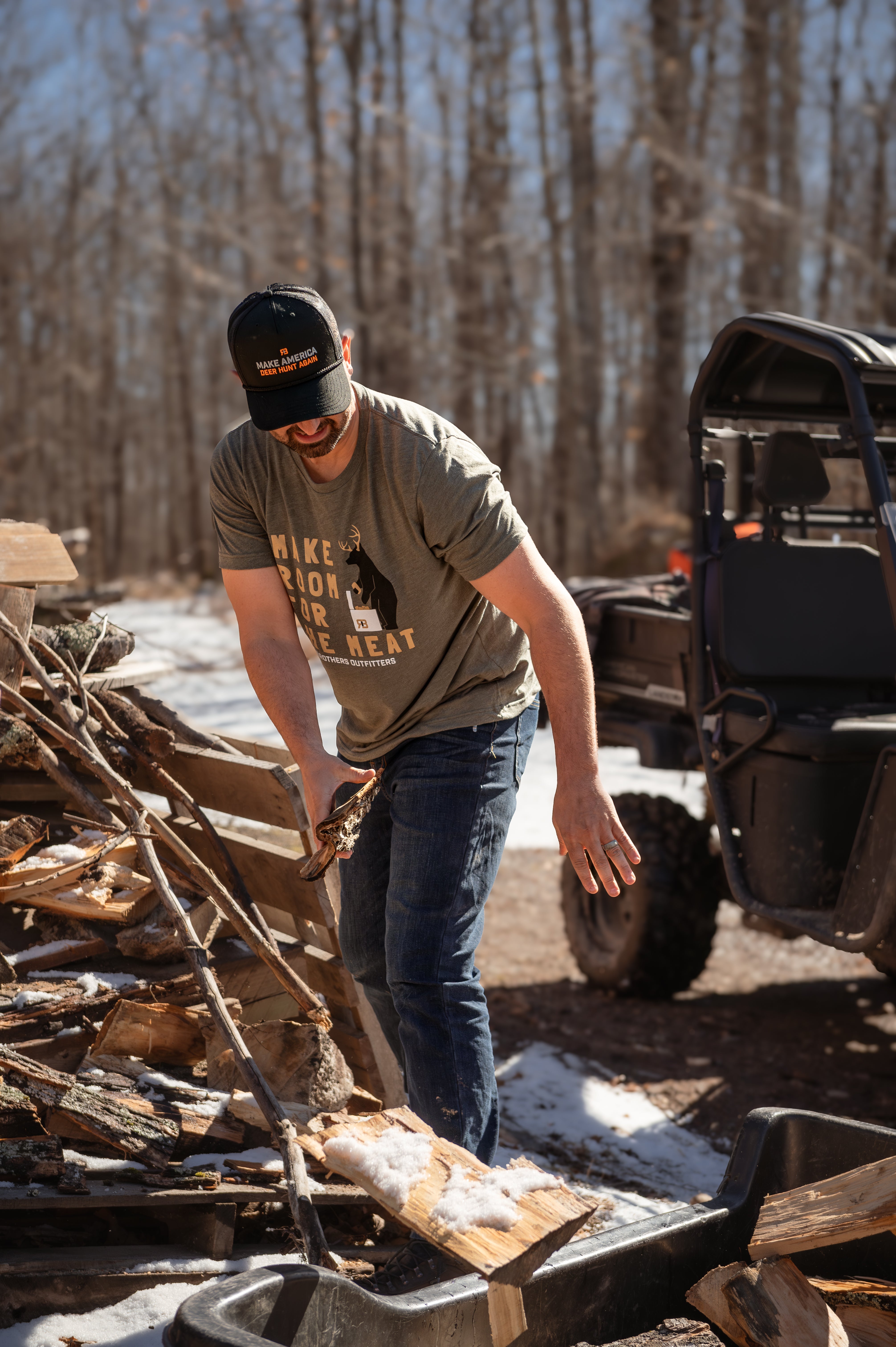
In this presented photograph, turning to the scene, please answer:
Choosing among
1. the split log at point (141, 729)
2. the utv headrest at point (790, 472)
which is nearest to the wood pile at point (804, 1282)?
the split log at point (141, 729)

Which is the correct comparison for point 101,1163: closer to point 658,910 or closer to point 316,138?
point 658,910

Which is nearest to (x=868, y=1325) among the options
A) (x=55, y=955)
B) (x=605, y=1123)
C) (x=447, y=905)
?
(x=447, y=905)

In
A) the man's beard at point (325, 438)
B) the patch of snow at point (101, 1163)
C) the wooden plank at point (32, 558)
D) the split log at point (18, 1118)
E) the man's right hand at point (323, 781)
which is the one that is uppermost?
the man's beard at point (325, 438)

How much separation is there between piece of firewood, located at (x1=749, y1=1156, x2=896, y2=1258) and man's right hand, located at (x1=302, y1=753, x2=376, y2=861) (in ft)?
3.76

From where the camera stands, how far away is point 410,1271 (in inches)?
92.2

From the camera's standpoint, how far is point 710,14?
57.2 feet

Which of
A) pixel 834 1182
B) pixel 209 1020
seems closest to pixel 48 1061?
pixel 209 1020

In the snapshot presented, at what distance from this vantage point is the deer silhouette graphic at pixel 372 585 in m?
2.65

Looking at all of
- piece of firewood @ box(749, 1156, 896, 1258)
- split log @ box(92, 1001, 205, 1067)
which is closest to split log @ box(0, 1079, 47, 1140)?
split log @ box(92, 1001, 205, 1067)

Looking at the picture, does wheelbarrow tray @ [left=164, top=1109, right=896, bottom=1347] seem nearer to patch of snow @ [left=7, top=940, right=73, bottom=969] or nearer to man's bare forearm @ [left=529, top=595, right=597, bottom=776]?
man's bare forearm @ [left=529, top=595, right=597, bottom=776]

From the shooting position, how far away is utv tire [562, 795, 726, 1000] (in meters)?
5.15

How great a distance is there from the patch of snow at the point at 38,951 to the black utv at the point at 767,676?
2.32m

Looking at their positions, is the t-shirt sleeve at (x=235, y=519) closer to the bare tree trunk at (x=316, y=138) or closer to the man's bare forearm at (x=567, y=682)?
the man's bare forearm at (x=567, y=682)

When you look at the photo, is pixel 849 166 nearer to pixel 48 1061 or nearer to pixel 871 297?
pixel 871 297
